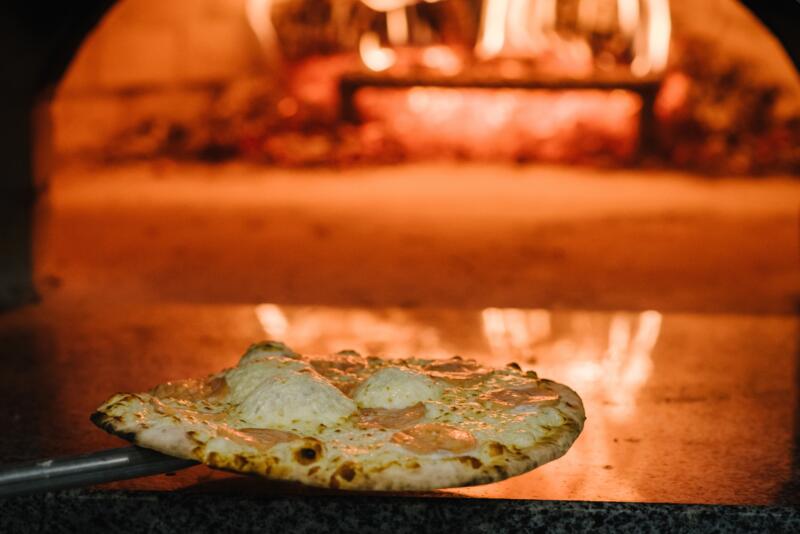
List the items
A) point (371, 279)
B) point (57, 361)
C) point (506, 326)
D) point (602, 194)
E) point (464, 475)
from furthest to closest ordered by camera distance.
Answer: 1. point (602, 194)
2. point (371, 279)
3. point (506, 326)
4. point (57, 361)
5. point (464, 475)

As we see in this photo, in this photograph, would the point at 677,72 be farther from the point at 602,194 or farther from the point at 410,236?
the point at 410,236

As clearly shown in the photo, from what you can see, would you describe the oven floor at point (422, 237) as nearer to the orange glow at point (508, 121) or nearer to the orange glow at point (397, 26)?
the orange glow at point (508, 121)

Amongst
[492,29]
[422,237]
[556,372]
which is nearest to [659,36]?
[492,29]

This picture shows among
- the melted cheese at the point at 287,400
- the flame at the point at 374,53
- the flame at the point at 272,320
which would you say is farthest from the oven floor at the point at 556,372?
the flame at the point at 374,53

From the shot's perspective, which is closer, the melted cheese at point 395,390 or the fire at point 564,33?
the melted cheese at point 395,390

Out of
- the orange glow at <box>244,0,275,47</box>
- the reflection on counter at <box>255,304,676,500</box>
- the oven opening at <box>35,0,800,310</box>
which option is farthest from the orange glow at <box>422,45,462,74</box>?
the reflection on counter at <box>255,304,676,500</box>

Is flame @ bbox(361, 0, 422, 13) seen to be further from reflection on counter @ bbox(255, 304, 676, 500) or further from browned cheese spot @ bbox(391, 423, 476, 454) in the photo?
browned cheese spot @ bbox(391, 423, 476, 454)

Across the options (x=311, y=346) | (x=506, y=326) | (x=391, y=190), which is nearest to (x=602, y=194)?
(x=391, y=190)
